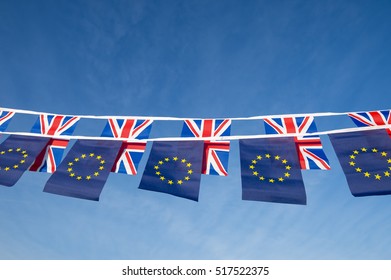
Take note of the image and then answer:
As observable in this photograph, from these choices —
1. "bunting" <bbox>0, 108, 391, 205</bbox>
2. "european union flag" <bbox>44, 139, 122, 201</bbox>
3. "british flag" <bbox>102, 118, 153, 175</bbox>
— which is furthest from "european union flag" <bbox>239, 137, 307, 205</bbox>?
"european union flag" <bbox>44, 139, 122, 201</bbox>

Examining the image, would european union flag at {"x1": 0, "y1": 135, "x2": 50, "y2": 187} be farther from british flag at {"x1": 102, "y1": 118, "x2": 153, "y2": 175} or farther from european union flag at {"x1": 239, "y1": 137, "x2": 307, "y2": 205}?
european union flag at {"x1": 239, "y1": 137, "x2": 307, "y2": 205}

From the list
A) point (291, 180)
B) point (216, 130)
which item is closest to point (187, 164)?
point (216, 130)

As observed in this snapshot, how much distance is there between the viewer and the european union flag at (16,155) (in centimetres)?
470

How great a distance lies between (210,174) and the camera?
467 centimetres

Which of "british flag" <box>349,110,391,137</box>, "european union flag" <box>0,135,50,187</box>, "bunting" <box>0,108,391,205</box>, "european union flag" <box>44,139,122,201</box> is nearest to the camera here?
"bunting" <box>0,108,391,205</box>

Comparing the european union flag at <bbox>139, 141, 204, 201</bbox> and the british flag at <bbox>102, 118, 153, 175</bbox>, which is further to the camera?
the british flag at <bbox>102, 118, 153, 175</bbox>

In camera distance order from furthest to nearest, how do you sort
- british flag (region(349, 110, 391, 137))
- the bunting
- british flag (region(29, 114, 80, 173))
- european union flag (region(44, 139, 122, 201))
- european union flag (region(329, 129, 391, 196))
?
british flag (region(29, 114, 80, 173))
british flag (region(349, 110, 391, 137))
european union flag (region(44, 139, 122, 201))
the bunting
european union flag (region(329, 129, 391, 196))

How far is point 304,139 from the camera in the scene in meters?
4.83

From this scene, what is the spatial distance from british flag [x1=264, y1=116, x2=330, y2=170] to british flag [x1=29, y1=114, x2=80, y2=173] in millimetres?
3704

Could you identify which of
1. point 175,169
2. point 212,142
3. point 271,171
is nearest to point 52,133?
point 175,169

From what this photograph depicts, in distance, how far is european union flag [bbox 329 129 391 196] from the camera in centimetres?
400

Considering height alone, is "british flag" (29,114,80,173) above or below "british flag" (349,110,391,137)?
below

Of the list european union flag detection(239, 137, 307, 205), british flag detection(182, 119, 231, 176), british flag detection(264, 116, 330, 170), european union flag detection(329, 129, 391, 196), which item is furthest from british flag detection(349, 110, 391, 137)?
british flag detection(182, 119, 231, 176)

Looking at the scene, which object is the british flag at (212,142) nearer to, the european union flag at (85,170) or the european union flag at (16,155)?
the european union flag at (85,170)
